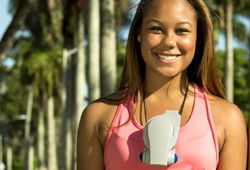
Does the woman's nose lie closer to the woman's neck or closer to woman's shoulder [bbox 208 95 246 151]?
the woman's neck

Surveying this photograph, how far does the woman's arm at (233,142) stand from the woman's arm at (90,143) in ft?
1.86

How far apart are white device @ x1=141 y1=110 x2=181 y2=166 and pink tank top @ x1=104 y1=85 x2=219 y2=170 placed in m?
0.23

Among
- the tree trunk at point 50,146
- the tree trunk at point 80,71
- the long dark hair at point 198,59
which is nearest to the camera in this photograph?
the long dark hair at point 198,59

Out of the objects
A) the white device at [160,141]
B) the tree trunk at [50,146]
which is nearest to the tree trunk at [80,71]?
the tree trunk at [50,146]

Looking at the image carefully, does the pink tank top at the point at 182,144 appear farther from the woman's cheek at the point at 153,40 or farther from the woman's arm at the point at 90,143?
the woman's cheek at the point at 153,40

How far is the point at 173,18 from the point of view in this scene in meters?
2.90

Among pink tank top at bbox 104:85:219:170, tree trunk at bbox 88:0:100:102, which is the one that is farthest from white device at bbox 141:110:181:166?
tree trunk at bbox 88:0:100:102

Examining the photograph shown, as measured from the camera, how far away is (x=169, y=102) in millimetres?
3000

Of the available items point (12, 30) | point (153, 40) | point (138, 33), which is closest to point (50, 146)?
point (12, 30)

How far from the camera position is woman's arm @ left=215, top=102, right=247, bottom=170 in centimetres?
285

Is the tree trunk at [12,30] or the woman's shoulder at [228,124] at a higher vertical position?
the tree trunk at [12,30]

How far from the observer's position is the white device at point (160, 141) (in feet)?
8.27

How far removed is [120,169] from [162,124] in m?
0.40

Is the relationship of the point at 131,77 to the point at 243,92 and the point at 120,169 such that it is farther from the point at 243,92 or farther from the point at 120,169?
the point at 243,92
